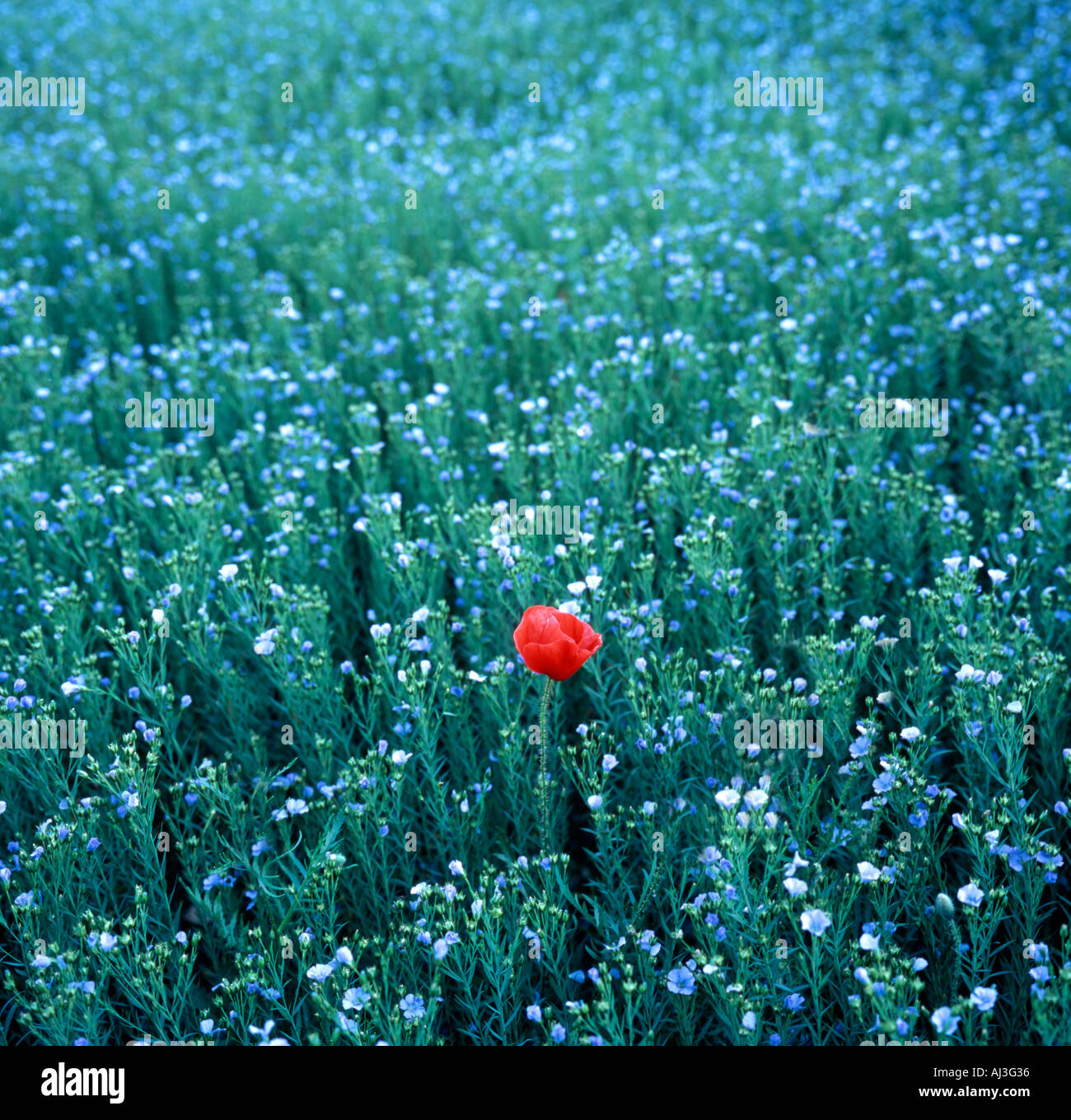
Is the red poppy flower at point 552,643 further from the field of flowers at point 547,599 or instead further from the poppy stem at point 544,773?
the poppy stem at point 544,773

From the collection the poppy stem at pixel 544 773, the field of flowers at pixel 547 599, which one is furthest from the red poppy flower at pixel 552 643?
the poppy stem at pixel 544 773

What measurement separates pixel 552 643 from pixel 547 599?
1134 mm

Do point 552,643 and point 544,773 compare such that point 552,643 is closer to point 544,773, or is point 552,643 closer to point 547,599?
point 544,773

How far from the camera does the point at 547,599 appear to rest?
13.0ft

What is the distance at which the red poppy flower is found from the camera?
2842 millimetres

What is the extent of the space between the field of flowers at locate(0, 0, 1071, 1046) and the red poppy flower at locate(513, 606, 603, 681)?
0.02 metres

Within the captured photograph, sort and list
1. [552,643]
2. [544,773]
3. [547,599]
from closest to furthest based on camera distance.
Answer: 1. [552,643]
2. [544,773]
3. [547,599]

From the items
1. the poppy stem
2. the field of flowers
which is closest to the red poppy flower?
the field of flowers

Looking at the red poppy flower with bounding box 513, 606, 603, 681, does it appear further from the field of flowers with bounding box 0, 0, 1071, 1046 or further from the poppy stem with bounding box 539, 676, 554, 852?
the poppy stem with bounding box 539, 676, 554, 852

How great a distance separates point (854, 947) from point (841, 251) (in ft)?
15.0

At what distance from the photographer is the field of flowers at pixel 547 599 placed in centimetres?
287

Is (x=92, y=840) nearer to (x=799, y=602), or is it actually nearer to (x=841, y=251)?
(x=799, y=602)

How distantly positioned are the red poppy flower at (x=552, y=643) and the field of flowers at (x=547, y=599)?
0.02 meters

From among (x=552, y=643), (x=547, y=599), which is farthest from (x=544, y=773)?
(x=547, y=599)
